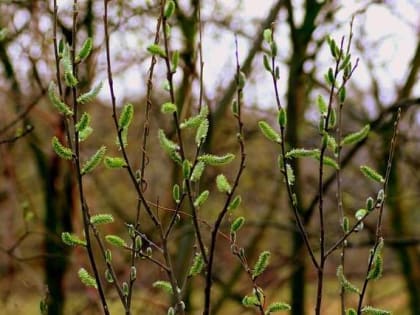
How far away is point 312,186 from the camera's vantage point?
6.59 metres

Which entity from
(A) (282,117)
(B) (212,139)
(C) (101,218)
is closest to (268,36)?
(A) (282,117)

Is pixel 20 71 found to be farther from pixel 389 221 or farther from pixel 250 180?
pixel 389 221

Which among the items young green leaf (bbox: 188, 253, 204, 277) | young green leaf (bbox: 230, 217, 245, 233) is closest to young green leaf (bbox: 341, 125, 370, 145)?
young green leaf (bbox: 230, 217, 245, 233)

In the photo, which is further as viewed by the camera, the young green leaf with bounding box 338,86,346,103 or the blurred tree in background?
the blurred tree in background

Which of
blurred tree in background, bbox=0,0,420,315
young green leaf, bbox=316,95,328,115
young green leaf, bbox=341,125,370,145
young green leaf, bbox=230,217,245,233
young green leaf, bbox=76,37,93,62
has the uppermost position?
blurred tree in background, bbox=0,0,420,315

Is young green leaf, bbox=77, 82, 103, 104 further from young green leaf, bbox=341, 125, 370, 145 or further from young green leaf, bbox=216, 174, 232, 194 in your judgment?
young green leaf, bbox=341, 125, 370, 145

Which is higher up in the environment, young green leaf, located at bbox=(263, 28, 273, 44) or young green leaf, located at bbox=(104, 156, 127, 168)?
young green leaf, located at bbox=(263, 28, 273, 44)

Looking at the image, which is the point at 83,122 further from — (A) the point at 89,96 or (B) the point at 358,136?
(B) the point at 358,136

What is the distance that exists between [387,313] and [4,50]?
4.67 metres

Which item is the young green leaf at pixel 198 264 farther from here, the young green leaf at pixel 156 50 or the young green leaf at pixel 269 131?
the young green leaf at pixel 156 50

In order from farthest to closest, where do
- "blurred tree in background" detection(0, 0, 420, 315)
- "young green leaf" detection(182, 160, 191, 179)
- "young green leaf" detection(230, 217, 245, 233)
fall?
1. "blurred tree in background" detection(0, 0, 420, 315)
2. "young green leaf" detection(230, 217, 245, 233)
3. "young green leaf" detection(182, 160, 191, 179)

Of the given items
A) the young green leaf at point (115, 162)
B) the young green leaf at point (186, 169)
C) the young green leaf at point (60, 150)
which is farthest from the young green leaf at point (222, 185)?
the young green leaf at point (60, 150)

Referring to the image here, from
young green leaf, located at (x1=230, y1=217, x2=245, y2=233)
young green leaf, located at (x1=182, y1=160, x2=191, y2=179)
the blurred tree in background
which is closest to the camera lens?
young green leaf, located at (x1=182, y1=160, x2=191, y2=179)

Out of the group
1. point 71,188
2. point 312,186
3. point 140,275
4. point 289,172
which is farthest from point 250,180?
point 289,172
